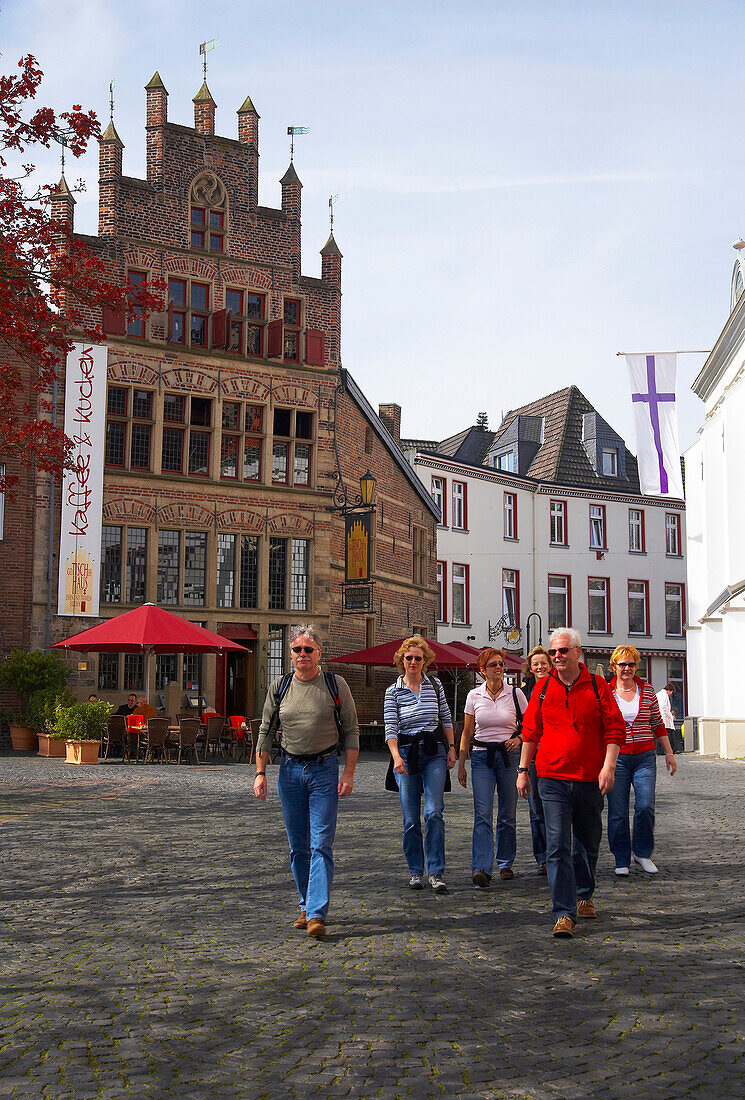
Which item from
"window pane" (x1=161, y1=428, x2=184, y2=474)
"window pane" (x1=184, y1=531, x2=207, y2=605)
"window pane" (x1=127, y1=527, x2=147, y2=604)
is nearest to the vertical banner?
"window pane" (x1=127, y1=527, x2=147, y2=604)

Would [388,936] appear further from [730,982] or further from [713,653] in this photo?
[713,653]

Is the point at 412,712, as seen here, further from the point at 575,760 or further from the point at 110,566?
the point at 110,566

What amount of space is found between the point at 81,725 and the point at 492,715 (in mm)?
14476

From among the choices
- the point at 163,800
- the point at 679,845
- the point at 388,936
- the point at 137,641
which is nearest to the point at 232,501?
the point at 137,641

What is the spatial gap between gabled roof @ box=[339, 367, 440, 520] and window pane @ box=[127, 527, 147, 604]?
7268 mm

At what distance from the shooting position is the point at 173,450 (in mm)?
29000

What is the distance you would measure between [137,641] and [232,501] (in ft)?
31.1

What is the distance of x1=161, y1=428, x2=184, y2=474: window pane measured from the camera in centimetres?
2886

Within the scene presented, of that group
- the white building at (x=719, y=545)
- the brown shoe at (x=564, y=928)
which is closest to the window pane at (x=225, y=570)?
the white building at (x=719, y=545)

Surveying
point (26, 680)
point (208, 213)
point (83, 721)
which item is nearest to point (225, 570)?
point (26, 680)

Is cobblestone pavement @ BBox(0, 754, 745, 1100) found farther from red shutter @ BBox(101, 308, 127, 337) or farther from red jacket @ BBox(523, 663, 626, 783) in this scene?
red shutter @ BBox(101, 308, 127, 337)

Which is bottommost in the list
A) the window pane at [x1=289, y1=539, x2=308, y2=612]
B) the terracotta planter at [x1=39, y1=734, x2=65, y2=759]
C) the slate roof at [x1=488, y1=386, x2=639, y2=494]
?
the terracotta planter at [x1=39, y1=734, x2=65, y2=759]

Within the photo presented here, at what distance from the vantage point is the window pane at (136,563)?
92.0 feet

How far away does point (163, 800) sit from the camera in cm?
1484
